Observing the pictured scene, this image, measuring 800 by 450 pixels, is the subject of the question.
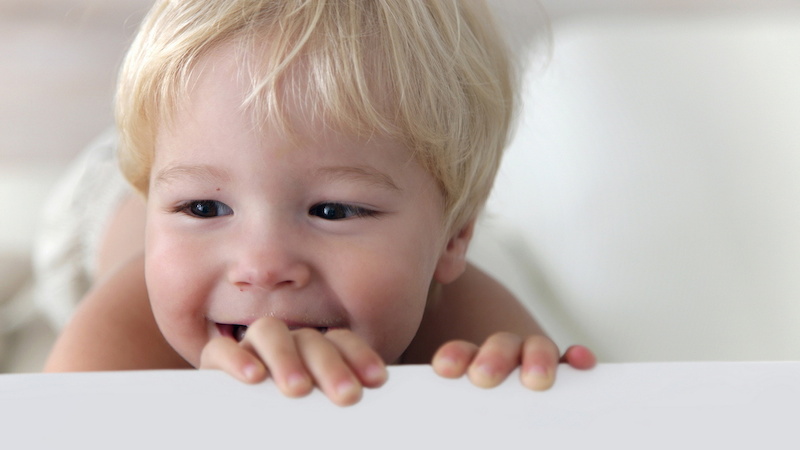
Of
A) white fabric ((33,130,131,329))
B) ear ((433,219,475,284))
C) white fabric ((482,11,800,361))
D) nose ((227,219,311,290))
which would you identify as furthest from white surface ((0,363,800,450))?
white fabric ((33,130,131,329))

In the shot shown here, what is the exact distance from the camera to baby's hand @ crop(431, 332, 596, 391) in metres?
0.37

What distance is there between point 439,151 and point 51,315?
2.52 feet

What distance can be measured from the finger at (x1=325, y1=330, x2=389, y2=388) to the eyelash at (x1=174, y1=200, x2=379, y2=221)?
0.19m

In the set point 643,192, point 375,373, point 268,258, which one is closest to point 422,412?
point 375,373

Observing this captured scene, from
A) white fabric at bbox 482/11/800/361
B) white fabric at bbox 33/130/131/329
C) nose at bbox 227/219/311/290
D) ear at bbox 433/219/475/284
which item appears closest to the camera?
nose at bbox 227/219/311/290

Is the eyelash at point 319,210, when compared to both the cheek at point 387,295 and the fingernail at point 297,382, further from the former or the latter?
the fingernail at point 297,382

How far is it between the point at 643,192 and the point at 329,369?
85 centimetres

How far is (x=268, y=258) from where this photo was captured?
59 centimetres

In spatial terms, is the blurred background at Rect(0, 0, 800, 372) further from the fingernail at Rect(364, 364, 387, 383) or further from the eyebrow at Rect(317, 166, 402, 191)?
the fingernail at Rect(364, 364, 387, 383)

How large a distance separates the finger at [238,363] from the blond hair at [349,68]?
0.72ft

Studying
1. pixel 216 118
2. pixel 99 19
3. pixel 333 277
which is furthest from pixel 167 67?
pixel 99 19

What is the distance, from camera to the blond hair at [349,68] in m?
0.60

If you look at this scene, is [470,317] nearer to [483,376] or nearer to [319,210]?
[319,210]

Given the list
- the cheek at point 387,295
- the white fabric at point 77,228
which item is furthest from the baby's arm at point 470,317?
the white fabric at point 77,228
